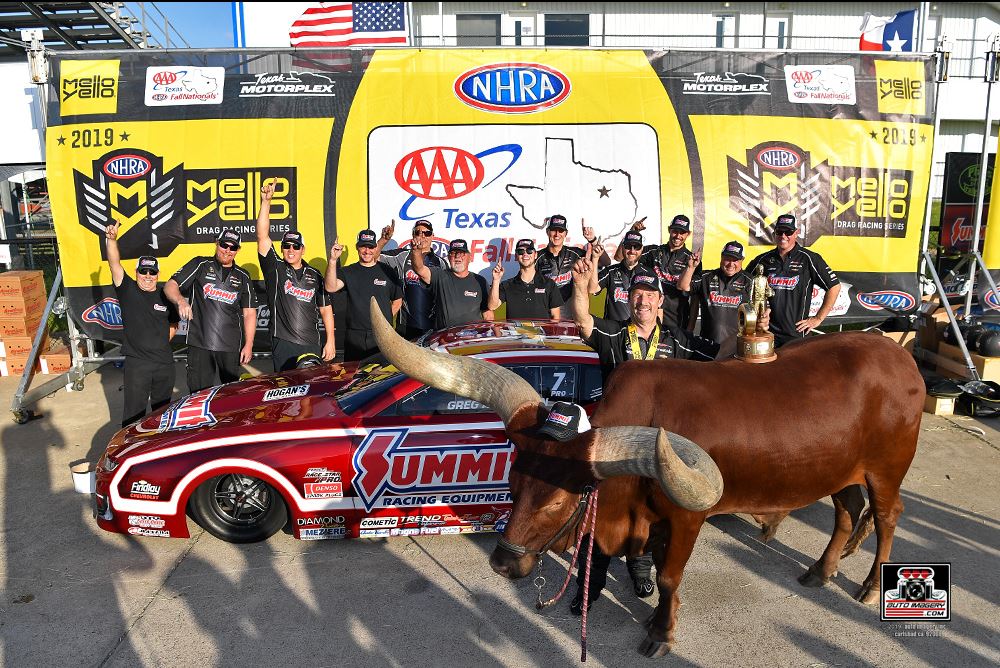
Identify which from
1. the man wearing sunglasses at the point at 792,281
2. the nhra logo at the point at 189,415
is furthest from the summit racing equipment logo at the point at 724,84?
the nhra logo at the point at 189,415

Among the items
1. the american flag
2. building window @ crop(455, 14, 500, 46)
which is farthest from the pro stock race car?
building window @ crop(455, 14, 500, 46)

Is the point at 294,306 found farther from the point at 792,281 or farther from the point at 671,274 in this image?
the point at 792,281

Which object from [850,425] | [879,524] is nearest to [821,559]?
[879,524]

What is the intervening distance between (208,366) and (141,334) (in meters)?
0.67

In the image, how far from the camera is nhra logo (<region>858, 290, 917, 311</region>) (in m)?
8.76

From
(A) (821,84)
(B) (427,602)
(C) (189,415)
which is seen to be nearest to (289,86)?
(C) (189,415)

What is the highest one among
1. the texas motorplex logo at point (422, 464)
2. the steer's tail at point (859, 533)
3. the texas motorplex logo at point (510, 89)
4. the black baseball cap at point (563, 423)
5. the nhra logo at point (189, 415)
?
the texas motorplex logo at point (510, 89)

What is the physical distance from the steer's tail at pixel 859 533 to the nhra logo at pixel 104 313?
7.98 meters

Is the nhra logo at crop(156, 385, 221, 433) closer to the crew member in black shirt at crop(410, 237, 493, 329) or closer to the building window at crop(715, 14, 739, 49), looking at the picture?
the crew member in black shirt at crop(410, 237, 493, 329)

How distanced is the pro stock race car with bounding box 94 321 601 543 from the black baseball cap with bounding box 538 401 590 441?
5.93 ft

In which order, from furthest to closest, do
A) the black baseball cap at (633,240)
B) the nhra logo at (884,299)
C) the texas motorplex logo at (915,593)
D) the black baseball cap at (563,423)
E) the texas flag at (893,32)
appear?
the texas flag at (893,32) → the nhra logo at (884,299) → the black baseball cap at (633,240) → the texas motorplex logo at (915,593) → the black baseball cap at (563,423)

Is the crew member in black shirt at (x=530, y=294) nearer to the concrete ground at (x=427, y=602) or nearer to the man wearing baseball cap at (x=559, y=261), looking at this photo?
the man wearing baseball cap at (x=559, y=261)

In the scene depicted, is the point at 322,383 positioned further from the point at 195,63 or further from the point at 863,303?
the point at 863,303

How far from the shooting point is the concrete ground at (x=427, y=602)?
394 centimetres
